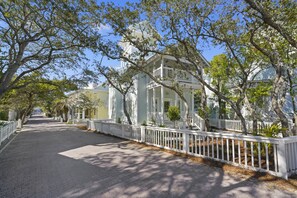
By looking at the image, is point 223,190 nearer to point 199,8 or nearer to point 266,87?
point 199,8

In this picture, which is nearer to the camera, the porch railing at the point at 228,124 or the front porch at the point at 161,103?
the porch railing at the point at 228,124

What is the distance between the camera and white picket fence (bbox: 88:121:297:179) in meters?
4.28

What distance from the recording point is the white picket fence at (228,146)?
428 cm

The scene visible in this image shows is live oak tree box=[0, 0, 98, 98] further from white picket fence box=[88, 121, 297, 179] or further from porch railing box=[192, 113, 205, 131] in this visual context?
porch railing box=[192, 113, 205, 131]

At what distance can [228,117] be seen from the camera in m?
15.8

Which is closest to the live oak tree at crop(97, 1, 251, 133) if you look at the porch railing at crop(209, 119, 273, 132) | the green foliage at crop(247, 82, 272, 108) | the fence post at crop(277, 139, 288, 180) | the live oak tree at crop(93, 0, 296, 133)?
the live oak tree at crop(93, 0, 296, 133)

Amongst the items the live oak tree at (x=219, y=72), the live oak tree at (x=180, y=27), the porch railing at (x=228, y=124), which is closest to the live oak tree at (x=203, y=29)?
the live oak tree at (x=180, y=27)

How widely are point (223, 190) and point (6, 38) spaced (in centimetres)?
1188

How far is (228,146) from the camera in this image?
5.31 meters

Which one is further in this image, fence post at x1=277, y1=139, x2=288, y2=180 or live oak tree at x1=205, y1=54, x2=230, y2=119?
live oak tree at x1=205, y1=54, x2=230, y2=119

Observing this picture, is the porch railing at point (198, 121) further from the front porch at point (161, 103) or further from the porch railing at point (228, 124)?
the porch railing at point (228, 124)

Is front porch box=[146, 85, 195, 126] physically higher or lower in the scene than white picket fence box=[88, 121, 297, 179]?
higher

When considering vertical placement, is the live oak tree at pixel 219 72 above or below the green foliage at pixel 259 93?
above

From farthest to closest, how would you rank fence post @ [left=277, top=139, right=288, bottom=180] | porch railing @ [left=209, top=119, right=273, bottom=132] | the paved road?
porch railing @ [left=209, top=119, right=273, bottom=132] → fence post @ [left=277, top=139, right=288, bottom=180] → the paved road
